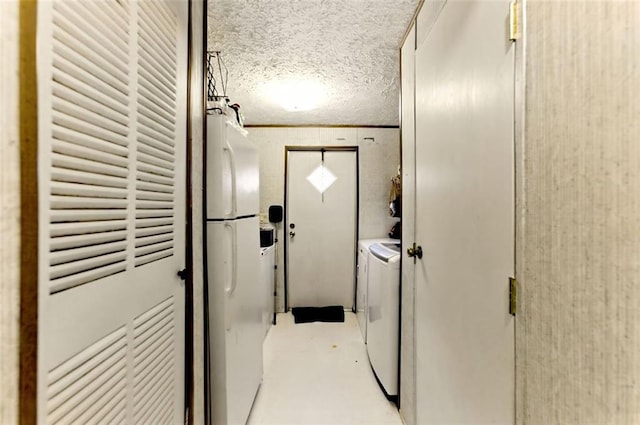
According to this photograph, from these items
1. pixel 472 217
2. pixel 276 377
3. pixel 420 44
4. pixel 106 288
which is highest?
pixel 420 44

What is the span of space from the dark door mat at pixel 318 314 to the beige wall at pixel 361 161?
0.38 m

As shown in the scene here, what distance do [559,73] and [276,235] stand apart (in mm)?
3267

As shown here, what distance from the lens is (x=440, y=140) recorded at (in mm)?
1271

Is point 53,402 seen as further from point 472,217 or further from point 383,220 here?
point 383,220

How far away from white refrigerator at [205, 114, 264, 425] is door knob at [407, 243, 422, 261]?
0.92m

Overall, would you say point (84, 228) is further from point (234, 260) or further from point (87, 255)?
point (234, 260)

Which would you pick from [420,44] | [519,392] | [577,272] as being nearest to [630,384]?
[577,272]

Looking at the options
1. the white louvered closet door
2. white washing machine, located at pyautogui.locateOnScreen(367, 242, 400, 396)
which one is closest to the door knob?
white washing machine, located at pyautogui.locateOnScreen(367, 242, 400, 396)

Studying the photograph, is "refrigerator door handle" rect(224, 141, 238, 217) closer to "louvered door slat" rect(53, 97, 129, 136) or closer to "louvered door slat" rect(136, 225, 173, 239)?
"louvered door slat" rect(136, 225, 173, 239)

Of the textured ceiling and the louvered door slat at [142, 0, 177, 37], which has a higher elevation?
the textured ceiling

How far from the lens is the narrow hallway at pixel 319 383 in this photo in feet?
6.25

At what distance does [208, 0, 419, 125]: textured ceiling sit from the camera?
1.51 m

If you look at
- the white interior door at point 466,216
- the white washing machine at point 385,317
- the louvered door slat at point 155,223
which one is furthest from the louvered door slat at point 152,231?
the white washing machine at point 385,317

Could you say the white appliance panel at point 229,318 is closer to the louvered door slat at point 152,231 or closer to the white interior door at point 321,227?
the louvered door slat at point 152,231
